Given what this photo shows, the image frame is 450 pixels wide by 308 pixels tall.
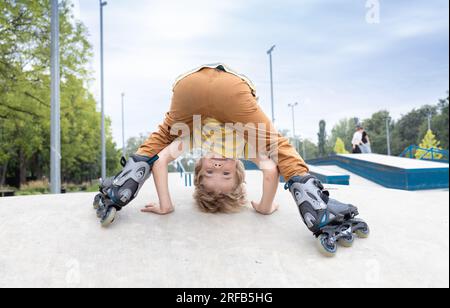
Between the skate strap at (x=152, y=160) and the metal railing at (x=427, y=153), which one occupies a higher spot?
the metal railing at (x=427, y=153)

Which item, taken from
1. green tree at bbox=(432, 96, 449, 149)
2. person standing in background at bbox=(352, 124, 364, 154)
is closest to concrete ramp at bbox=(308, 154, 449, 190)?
person standing in background at bbox=(352, 124, 364, 154)

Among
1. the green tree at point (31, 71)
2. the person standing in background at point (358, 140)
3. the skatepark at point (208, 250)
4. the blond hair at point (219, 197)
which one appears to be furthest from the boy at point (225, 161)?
the person standing in background at point (358, 140)

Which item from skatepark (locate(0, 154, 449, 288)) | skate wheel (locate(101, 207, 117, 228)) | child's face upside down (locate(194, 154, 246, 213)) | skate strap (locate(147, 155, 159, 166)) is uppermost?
skate strap (locate(147, 155, 159, 166))

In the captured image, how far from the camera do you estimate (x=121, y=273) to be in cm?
192

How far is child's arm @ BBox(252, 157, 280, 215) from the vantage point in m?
2.47

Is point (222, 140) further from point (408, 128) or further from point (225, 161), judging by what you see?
point (408, 128)

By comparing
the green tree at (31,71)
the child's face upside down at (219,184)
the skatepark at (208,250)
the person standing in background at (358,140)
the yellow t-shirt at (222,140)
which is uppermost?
the green tree at (31,71)

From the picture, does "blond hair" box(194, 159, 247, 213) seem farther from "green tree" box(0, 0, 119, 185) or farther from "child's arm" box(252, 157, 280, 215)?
"green tree" box(0, 0, 119, 185)

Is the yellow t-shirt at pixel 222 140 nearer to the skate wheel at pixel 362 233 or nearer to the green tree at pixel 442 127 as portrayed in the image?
the skate wheel at pixel 362 233

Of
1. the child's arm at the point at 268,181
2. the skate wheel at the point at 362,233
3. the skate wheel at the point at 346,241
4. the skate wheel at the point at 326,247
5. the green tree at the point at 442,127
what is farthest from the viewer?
the green tree at the point at 442,127

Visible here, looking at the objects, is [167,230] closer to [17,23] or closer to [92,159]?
[17,23]

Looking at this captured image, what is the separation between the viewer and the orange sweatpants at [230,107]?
228cm
